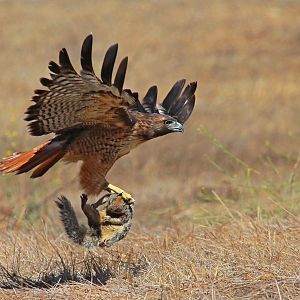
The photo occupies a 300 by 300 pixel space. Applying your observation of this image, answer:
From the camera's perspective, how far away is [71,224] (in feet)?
19.6

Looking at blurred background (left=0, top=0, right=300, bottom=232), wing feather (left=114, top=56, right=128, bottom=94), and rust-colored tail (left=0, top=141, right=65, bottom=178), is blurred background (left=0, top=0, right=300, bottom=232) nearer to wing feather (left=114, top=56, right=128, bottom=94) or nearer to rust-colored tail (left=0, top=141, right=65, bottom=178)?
rust-colored tail (left=0, top=141, right=65, bottom=178)

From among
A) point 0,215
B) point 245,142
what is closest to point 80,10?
point 245,142

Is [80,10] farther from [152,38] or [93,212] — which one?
[93,212]

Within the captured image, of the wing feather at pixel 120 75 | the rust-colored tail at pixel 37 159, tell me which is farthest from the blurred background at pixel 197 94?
the wing feather at pixel 120 75

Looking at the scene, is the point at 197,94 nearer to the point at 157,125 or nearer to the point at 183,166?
the point at 183,166

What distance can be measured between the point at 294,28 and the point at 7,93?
1180 centimetres

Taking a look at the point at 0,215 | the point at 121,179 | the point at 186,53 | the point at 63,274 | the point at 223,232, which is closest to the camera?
the point at 63,274

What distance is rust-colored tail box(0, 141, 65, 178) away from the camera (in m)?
6.05

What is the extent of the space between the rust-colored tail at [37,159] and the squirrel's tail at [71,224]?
0.29 metres

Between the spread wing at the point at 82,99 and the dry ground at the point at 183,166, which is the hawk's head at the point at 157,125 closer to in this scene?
the spread wing at the point at 82,99

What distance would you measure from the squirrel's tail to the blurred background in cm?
165

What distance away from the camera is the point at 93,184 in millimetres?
6207

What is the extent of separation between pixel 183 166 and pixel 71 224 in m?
8.37

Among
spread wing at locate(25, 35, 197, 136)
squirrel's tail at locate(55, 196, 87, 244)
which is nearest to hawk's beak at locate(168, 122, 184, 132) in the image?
spread wing at locate(25, 35, 197, 136)
